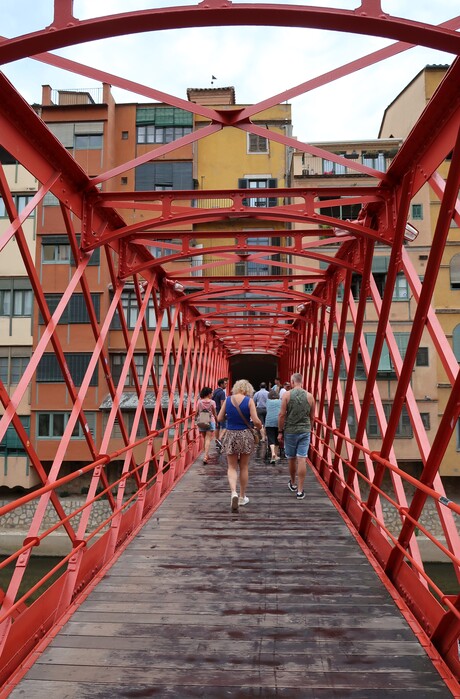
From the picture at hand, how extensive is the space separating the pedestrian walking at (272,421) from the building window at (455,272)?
1706cm

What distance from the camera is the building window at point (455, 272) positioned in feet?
88.2

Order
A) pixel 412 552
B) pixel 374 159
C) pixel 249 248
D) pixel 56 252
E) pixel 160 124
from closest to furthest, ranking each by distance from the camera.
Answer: pixel 412 552, pixel 249 248, pixel 56 252, pixel 374 159, pixel 160 124

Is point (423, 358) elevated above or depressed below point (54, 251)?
below

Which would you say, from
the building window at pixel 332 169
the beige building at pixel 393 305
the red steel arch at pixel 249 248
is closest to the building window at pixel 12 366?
the beige building at pixel 393 305

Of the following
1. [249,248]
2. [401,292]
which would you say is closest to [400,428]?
[401,292]

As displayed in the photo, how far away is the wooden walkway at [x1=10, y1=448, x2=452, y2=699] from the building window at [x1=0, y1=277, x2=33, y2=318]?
22.7 metres

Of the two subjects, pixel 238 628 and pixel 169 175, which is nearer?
pixel 238 628

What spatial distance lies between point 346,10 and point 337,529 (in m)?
5.50

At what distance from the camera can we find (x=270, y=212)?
668cm

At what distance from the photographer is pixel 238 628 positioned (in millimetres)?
4293

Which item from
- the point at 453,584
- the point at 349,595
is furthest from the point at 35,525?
the point at 453,584

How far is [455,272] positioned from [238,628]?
25.4m

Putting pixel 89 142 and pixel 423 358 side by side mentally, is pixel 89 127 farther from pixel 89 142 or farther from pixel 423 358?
pixel 423 358

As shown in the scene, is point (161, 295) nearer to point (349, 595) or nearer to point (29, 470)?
point (349, 595)
